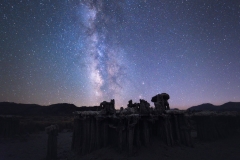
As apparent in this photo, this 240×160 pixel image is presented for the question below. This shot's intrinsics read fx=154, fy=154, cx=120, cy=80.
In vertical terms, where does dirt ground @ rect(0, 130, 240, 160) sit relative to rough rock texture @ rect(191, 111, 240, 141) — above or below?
below

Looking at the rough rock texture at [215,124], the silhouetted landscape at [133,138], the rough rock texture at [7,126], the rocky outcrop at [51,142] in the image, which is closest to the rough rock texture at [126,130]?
the silhouetted landscape at [133,138]

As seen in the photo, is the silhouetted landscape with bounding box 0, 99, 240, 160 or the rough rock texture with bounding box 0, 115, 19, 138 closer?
the silhouetted landscape with bounding box 0, 99, 240, 160

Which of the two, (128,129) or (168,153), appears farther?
(168,153)

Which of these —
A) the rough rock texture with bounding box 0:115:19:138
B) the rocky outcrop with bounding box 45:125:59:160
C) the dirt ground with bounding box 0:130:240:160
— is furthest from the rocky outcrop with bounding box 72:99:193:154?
the rough rock texture with bounding box 0:115:19:138

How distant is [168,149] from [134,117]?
4.51 meters

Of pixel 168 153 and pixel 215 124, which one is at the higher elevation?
pixel 215 124

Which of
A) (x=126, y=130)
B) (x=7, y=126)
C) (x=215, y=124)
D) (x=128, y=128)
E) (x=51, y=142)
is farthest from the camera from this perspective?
(x=7, y=126)

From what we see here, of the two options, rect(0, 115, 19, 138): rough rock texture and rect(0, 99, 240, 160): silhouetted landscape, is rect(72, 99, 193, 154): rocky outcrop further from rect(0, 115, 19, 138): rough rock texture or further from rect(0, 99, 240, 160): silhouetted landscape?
rect(0, 115, 19, 138): rough rock texture

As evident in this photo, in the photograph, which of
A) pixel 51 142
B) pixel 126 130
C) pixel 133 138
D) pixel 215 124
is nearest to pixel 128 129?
pixel 126 130

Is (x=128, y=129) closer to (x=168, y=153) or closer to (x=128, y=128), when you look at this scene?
(x=128, y=128)

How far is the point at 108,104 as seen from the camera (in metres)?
15.6

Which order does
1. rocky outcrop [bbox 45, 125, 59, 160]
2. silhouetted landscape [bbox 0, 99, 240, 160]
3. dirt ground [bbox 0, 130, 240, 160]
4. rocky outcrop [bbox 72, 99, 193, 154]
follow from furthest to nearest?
rocky outcrop [bbox 45, 125, 59, 160]
rocky outcrop [bbox 72, 99, 193, 154]
silhouetted landscape [bbox 0, 99, 240, 160]
dirt ground [bbox 0, 130, 240, 160]

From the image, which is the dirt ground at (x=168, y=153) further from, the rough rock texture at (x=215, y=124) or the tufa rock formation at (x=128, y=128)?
the rough rock texture at (x=215, y=124)

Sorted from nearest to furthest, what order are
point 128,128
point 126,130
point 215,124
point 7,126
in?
point 128,128, point 126,130, point 215,124, point 7,126
